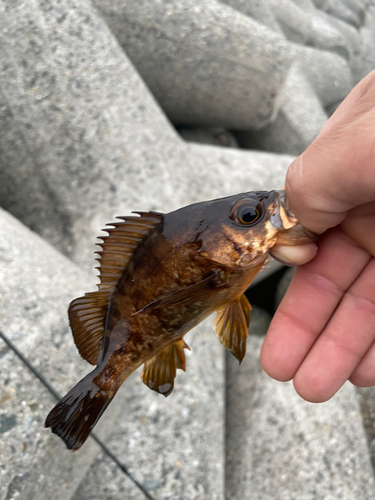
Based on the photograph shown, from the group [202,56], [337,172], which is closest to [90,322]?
[337,172]

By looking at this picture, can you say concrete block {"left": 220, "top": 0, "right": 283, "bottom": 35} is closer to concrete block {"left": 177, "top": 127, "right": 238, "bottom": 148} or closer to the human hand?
concrete block {"left": 177, "top": 127, "right": 238, "bottom": 148}

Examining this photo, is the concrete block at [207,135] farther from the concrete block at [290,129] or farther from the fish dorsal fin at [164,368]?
the fish dorsal fin at [164,368]

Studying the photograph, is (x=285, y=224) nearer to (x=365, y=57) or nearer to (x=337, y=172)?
(x=337, y=172)

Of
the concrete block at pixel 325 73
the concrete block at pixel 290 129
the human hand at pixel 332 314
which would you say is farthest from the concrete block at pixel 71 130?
the concrete block at pixel 325 73

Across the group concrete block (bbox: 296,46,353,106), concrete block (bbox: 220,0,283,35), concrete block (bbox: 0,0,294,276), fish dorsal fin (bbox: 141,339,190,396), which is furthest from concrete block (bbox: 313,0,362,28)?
fish dorsal fin (bbox: 141,339,190,396)

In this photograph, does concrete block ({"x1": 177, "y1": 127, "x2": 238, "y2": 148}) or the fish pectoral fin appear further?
concrete block ({"x1": 177, "y1": 127, "x2": 238, "y2": 148})

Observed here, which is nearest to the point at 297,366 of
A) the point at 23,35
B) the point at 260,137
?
the point at 23,35
